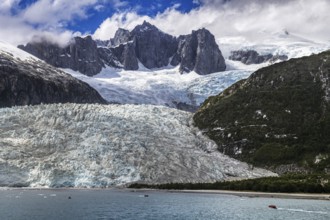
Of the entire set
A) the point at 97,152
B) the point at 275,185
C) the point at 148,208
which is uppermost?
the point at 97,152

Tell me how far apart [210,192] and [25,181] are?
171 feet

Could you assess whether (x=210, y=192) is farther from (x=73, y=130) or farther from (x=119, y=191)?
(x=73, y=130)

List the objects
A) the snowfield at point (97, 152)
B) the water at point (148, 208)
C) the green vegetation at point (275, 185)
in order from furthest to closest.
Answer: the snowfield at point (97, 152) < the green vegetation at point (275, 185) < the water at point (148, 208)

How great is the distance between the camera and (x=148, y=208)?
9744 cm

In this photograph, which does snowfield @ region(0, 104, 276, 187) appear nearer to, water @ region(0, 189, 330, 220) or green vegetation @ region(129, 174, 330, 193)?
green vegetation @ region(129, 174, 330, 193)

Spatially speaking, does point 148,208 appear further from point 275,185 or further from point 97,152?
point 97,152

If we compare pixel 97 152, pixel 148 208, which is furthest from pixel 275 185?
pixel 148 208

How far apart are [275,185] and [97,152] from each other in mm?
54032

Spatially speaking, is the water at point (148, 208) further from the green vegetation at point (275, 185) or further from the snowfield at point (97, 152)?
the snowfield at point (97, 152)

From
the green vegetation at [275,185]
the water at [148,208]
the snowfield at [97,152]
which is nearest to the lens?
the water at [148,208]

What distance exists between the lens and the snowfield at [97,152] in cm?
14950

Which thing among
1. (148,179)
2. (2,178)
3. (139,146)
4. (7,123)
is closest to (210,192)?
(148,179)

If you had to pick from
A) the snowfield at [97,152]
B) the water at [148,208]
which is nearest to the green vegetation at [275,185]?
the snowfield at [97,152]

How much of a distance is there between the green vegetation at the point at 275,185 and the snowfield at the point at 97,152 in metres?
5.29
